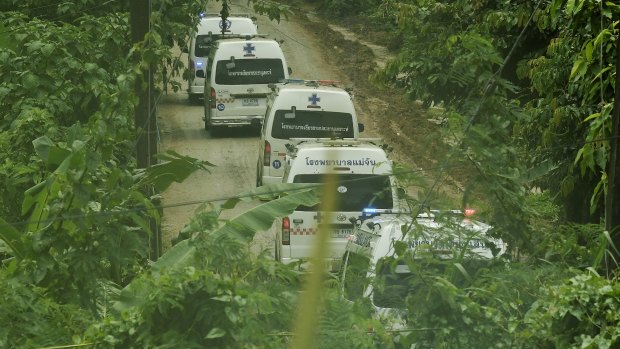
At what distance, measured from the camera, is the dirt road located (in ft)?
63.1

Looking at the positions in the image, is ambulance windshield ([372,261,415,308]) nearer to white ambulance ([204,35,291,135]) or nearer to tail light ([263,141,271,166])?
tail light ([263,141,271,166])

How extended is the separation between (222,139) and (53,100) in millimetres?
12888

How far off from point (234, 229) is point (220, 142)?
17677mm

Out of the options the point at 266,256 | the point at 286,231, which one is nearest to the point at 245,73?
the point at 286,231

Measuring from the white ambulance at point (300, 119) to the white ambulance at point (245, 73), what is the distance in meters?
4.11

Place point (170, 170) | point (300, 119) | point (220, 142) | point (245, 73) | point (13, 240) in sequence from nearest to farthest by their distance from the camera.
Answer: point (13, 240)
point (170, 170)
point (300, 119)
point (245, 73)
point (220, 142)

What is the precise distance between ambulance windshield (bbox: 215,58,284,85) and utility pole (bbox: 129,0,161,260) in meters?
11.8

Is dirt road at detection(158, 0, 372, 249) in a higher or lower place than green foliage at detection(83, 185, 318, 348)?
lower

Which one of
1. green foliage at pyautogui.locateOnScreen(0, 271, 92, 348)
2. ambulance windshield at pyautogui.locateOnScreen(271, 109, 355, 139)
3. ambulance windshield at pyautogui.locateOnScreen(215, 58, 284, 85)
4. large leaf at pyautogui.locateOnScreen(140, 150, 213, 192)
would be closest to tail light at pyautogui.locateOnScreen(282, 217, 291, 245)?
large leaf at pyautogui.locateOnScreen(140, 150, 213, 192)

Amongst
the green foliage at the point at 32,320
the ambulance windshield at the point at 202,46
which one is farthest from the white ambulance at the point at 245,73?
the green foliage at the point at 32,320

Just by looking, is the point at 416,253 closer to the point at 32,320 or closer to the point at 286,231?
the point at 32,320

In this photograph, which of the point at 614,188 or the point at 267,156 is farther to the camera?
the point at 267,156

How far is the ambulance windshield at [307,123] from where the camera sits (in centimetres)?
1916

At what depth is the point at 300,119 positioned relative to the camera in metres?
19.2
